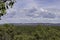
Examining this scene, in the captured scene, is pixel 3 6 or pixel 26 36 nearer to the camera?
pixel 3 6

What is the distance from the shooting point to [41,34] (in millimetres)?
44750

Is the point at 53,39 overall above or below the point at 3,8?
below

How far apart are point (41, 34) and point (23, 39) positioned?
3.98m

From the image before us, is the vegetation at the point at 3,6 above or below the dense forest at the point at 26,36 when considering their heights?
above

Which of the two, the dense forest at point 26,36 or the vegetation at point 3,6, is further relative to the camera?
the dense forest at point 26,36

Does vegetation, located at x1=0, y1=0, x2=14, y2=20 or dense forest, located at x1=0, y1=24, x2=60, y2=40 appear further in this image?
dense forest, located at x1=0, y1=24, x2=60, y2=40

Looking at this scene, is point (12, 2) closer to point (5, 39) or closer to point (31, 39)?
point (5, 39)

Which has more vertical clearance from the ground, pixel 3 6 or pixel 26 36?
pixel 3 6

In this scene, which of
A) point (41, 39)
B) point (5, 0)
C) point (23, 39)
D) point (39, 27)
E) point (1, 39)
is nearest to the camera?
point (5, 0)

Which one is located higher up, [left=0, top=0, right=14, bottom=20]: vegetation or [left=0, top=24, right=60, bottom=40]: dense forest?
[left=0, top=0, right=14, bottom=20]: vegetation

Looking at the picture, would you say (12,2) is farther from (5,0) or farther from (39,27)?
(39,27)

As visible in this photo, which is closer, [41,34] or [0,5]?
[0,5]

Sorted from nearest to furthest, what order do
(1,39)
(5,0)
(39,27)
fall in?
(5,0) < (1,39) < (39,27)

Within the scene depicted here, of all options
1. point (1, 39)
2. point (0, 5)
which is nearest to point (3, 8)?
point (0, 5)
